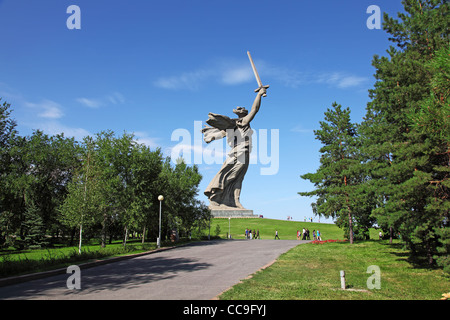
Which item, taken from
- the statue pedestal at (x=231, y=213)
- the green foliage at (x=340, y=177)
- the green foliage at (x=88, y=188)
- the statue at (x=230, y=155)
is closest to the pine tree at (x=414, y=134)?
the green foliage at (x=340, y=177)

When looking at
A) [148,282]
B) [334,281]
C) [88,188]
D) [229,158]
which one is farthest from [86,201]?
[229,158]

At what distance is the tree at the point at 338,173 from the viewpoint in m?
24.0

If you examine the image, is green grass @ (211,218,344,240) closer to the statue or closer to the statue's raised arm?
the statue

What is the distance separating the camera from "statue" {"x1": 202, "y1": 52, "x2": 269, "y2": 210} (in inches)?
1722

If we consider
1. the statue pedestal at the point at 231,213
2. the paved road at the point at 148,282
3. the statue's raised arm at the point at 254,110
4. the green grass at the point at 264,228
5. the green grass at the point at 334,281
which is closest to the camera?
the green grass at the point at 334,281

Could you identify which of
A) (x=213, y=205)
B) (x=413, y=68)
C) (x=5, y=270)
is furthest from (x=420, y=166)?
(x=213, y=205)

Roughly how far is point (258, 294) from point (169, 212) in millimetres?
21129

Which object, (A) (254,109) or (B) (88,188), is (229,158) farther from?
(B) (88,188)

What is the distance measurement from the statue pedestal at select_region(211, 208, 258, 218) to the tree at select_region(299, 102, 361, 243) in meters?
18.4

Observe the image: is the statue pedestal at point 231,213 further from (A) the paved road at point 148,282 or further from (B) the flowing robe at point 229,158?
(A) the paved road at point 148,282

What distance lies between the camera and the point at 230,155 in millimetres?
44469

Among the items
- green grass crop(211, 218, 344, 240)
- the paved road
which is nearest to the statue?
green grass crop(211, 218, 344, 240)

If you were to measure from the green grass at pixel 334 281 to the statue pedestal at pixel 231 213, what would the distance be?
2660 centimetres
